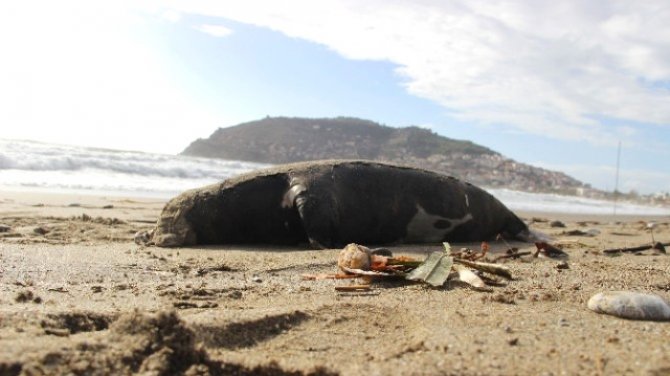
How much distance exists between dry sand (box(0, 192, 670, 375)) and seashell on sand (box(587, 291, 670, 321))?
52 millimetres

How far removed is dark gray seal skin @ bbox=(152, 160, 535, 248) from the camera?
19.6ft

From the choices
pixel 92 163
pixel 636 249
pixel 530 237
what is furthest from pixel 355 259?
pixel 92 163

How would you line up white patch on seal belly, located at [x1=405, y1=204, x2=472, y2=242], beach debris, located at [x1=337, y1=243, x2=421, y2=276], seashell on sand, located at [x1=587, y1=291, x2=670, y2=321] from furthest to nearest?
1. white patch on seal belly, located at [x1=405, y1=204, x2=472, y2=242]
2. beach debris, located at [x1=337, y1=243, x2=421, y2=276]
3. seashell on sand, located at [x1=587, y1=291, x2=670, y2=321]

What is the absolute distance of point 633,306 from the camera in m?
2.64

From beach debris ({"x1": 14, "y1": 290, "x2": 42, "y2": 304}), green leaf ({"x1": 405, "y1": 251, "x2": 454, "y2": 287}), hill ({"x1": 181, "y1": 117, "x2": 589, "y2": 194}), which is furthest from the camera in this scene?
hill ({"x1": 181, "y1": 117, "x2": 589, "y2": 194})

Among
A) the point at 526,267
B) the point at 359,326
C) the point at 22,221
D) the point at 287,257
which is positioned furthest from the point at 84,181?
the point at 359,326

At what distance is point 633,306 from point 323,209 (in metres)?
3.54

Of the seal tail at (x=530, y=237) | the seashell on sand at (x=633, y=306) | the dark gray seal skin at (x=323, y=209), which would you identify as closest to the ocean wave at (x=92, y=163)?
the dark gray seal skin at (x=323, y=209)

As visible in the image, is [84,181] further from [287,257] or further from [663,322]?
[663,322]

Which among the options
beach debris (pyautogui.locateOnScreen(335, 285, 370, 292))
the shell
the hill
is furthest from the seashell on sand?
the hill

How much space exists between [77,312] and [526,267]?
3.01 m

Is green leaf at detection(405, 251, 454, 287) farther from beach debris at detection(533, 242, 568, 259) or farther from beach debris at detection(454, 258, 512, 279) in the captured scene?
beach debris at detection(533, 242, 568, 259)

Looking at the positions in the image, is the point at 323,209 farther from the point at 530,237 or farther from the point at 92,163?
the point at 92,163

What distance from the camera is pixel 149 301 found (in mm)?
2994
